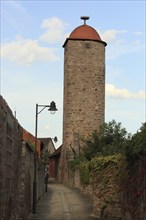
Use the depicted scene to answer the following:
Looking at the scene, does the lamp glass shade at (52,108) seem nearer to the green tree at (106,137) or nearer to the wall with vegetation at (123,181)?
the wall with vegetation at (123,181)

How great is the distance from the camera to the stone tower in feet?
187

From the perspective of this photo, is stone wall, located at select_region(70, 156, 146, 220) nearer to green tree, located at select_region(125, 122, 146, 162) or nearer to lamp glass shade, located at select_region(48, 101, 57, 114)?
green tree, located at select_region(125, 122, 146, 162)

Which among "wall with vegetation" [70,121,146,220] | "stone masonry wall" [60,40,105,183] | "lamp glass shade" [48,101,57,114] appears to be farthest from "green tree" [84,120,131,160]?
"wall with vegetation" [70,121,146,220]

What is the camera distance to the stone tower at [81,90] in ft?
187

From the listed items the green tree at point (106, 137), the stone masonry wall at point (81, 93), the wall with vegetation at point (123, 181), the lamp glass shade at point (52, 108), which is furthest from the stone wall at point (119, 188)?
the stone masonry wall at point (81, 93)

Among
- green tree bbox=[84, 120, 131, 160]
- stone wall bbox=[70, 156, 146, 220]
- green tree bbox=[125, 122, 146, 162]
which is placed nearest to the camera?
green tree bbox=[125, 122, 146, 162]

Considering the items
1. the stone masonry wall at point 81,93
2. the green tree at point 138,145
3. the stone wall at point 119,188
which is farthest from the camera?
the stone masonry wall at point 81,93

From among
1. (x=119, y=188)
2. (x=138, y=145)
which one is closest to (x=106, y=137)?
(x=119, y=188)

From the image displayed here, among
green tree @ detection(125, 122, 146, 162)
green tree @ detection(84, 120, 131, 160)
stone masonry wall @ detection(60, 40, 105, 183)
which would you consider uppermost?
stone masonry wall @ detection(60, 40, 105, 183)

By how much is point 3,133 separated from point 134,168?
21.8 feet

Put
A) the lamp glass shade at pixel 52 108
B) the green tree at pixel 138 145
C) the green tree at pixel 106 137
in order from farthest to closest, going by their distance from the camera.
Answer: the green tree at pixel 106 137, the lamp glass shade at pixel 52 108, the green tree at pixel 138 145

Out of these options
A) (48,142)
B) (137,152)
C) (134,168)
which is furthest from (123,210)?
(48,142)

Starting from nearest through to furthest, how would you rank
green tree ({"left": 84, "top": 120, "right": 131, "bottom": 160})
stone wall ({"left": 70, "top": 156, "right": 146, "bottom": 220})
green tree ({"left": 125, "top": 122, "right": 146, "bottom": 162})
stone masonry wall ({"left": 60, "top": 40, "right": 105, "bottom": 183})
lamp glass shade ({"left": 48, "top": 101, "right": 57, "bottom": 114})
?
green tree ({"left": 125, "top": 122, "right": 146, "bottom": 162})
stone wall ({"left": 70, "top": 156, "right": 146, "bottom": 220})
lamp glass shade ({"left": 48, "top": 101, "right": 57, "bottom": 114})
green tree ({"left": 84, "top": 120, "right": 131, "bottom": 160})
stone masonry wall ({"left": 60, "top": 40, "right": 105, "bottom": 183})

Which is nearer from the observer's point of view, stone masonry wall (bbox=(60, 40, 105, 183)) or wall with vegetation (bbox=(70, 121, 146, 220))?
wall with vegetation (bbox=(70, 121, 146, 220))
